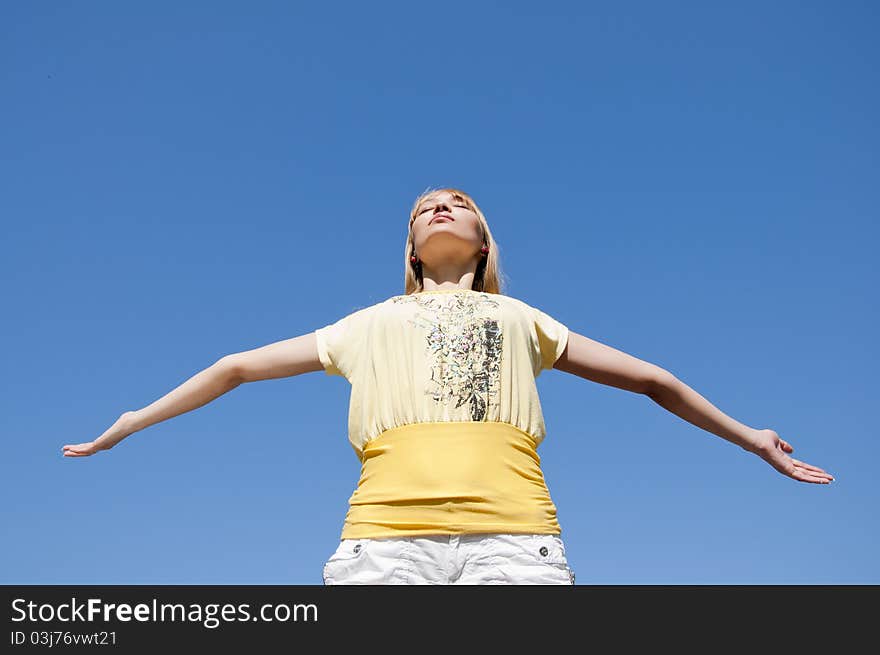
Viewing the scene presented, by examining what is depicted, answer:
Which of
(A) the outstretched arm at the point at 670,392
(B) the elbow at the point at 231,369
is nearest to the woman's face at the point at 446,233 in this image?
(A) the outstretched arm at the point at 670,392

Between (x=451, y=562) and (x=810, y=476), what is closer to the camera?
(x=451, y=562)

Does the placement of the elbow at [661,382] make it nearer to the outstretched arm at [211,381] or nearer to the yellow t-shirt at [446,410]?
the yellow t-shirt at [446,410]

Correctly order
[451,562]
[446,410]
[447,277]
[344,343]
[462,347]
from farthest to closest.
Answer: [447,277] → [344,343] → [462,347] → [446,410] → [451,562]

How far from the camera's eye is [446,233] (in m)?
5.77

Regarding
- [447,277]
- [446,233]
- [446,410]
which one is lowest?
[446,410]

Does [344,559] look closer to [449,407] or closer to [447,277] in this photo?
[449,407]

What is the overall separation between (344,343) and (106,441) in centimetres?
152

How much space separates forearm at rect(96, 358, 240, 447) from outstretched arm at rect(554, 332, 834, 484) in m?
1.98

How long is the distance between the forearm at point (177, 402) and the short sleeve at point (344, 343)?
0.57 meters

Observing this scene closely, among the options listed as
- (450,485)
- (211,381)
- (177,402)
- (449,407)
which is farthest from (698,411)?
(177,402)

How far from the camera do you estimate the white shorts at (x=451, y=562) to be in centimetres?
436
